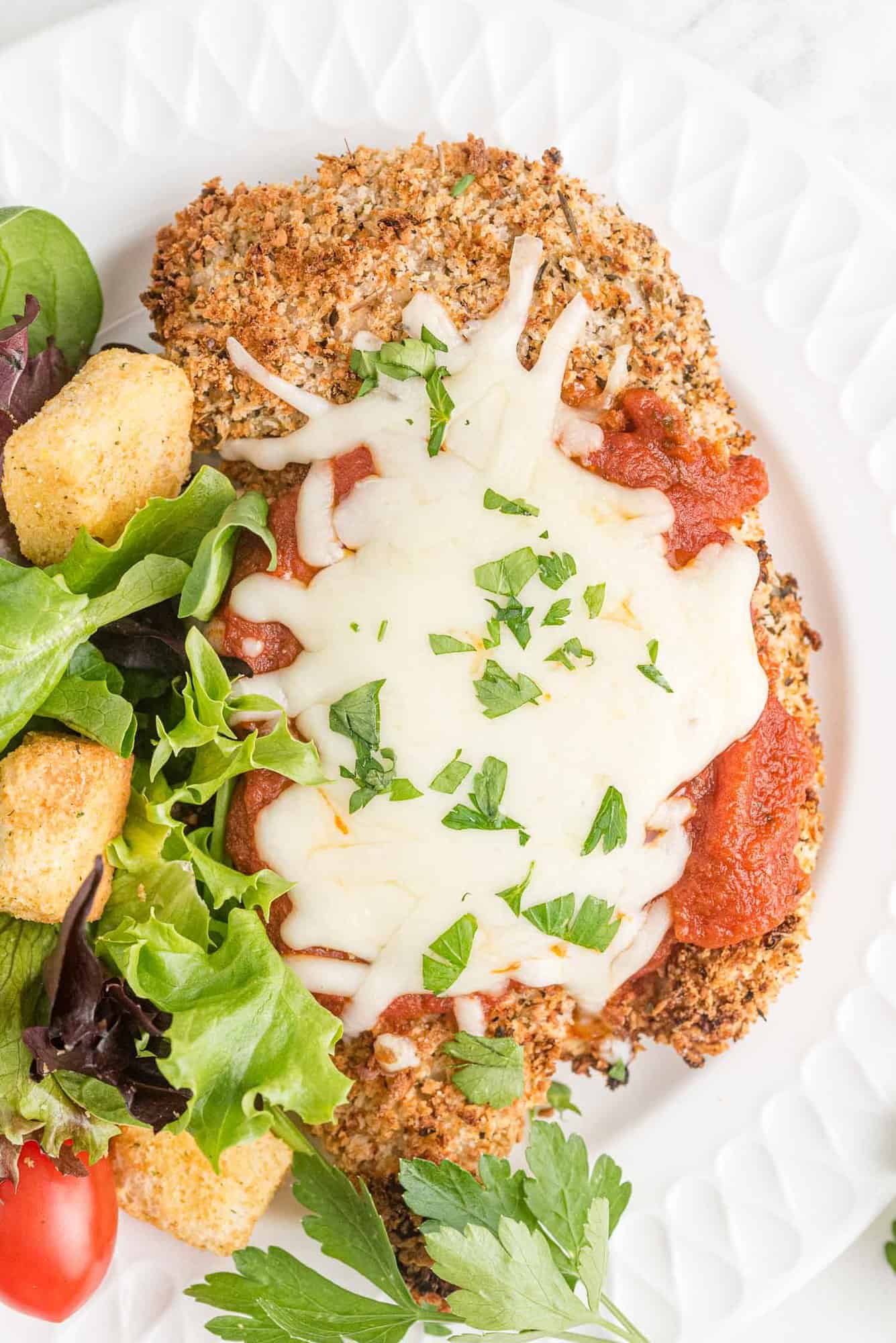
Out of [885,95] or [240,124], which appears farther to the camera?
[885,95]

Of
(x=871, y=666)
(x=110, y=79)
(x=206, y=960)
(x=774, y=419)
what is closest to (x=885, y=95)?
(x=774, y=419)

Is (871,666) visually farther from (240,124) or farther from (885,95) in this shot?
(240,124)

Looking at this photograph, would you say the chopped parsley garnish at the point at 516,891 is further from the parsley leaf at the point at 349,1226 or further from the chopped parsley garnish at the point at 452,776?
the parsley leaf at the point at 349,1226

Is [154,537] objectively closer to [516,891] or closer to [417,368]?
[417,368]

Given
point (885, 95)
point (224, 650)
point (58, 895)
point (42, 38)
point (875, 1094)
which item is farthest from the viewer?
point (885, 95)

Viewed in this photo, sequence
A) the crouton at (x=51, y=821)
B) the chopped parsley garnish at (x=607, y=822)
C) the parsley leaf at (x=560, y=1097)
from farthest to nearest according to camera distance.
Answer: the parsley leaf at (x=560, y=1097) → the chopped parsley garnish at (x=607, y=822) → the crouton at (x=51, y=821)

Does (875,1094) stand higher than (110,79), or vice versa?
(110,79)

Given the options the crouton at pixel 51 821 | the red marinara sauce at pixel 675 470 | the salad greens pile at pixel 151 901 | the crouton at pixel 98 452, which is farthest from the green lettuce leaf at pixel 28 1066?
the red marinara sauce at pixel 675 470
